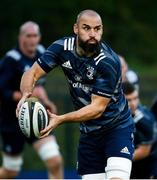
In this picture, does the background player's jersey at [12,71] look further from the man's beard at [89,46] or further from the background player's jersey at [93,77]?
the man's beard at [89,46]

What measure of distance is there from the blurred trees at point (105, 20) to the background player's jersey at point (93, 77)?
13978 mm

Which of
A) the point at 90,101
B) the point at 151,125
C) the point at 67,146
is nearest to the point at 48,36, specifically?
the point at 67,146

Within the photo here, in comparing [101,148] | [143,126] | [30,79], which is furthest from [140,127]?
[30,79]

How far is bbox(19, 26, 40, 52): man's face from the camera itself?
12078mm

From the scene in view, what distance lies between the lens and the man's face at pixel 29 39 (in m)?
12.1

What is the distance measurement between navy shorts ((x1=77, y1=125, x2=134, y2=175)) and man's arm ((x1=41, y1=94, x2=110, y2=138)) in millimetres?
375

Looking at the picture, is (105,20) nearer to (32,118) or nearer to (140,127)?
(140,127)

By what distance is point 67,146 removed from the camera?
50.9 feet

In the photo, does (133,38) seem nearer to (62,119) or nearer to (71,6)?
(71,6)

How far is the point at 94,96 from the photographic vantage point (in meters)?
8.88

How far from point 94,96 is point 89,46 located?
0.42m

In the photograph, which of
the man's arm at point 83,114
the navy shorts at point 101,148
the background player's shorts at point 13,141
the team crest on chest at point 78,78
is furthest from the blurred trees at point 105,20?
the man's arm at point 83,114

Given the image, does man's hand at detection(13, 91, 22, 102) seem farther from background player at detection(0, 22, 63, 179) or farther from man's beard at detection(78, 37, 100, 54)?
man's beard at detection(78, 37, 100, 54)

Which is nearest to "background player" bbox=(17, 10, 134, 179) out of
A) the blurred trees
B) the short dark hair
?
the short dark hair
